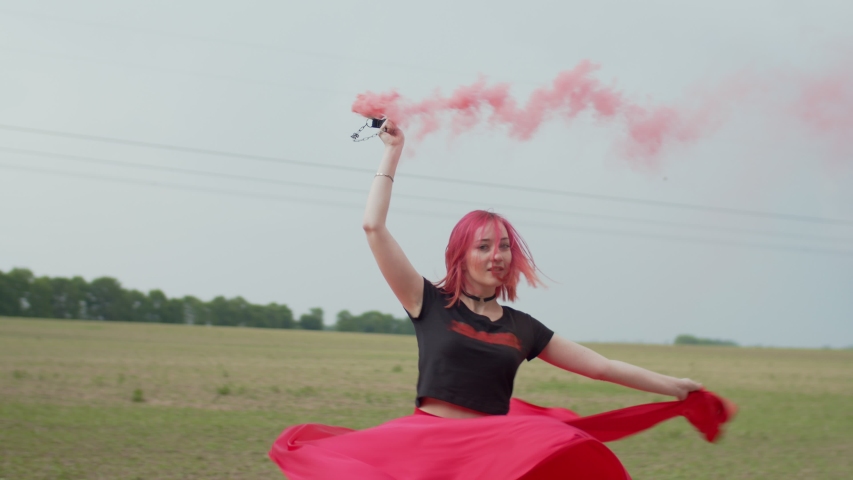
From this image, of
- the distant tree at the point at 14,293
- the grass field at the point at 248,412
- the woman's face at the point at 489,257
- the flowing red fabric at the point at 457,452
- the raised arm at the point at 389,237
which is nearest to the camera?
the flowing red fabric at the point at 457,452

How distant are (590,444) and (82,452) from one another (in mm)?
8417

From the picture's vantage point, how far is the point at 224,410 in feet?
52.7

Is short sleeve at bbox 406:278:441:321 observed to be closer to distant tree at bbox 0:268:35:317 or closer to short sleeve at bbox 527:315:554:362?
short sleeve at bbox 527:315:554:362

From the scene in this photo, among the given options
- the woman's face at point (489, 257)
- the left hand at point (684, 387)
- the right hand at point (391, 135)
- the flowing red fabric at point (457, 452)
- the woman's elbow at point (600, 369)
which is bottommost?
the flowing red fabric at point (457, 452)

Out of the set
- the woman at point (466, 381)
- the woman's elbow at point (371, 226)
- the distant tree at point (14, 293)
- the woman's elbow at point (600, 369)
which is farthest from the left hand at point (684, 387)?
the distant tree at point (14, 293)

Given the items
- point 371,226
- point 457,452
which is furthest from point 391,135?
point 457,452

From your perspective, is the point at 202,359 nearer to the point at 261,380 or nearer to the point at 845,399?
the point at 261,380

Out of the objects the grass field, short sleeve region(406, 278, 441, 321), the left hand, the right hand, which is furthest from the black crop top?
the grass field

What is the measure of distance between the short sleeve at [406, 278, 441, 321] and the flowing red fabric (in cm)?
46

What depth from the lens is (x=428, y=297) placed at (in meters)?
4.01

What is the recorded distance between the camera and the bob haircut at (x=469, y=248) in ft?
13.3

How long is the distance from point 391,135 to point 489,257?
73cm

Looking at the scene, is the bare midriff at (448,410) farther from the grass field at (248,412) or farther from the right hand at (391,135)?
the grass field at (248,412)

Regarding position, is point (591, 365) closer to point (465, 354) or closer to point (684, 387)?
point (684, 387)
